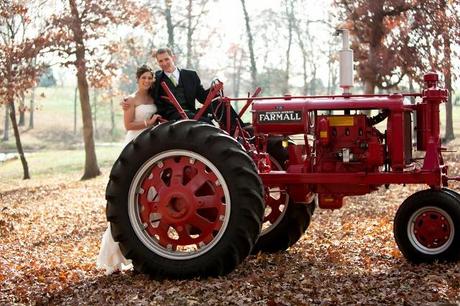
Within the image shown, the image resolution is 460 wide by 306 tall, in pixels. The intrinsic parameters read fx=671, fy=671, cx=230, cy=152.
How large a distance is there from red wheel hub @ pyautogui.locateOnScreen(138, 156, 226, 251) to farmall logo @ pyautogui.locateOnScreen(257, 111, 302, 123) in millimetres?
878

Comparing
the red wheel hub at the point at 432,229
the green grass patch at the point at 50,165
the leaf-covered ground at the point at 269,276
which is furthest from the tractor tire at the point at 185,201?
the green grass patch at the point at 50,165

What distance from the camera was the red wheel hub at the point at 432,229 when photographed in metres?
6.10

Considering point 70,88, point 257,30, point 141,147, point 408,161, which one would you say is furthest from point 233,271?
point 70,88

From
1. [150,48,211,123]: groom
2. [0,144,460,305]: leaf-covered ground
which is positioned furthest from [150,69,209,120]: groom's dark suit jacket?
[0,144,460,305]: leaf-covered ground

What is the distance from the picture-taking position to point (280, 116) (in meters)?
6.49

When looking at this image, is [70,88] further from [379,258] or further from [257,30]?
[379,258]

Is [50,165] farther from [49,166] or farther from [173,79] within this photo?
[173,79]

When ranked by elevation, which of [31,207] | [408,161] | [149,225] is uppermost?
[408,161]

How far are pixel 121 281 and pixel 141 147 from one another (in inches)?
50.6

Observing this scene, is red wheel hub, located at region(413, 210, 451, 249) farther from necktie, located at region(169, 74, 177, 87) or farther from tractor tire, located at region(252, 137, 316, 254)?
necktie, located at region(169, 74, 177, 87)

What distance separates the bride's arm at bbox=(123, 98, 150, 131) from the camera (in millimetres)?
7016

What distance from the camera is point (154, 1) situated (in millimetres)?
34656

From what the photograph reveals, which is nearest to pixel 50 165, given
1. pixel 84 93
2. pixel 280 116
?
pixel 84 93

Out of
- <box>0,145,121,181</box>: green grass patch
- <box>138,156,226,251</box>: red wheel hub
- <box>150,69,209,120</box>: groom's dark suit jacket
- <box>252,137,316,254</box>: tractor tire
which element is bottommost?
<box>0,145,121,181</box>: green grass patch
